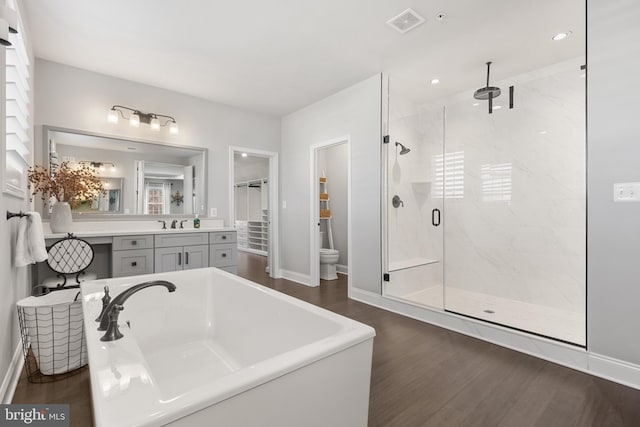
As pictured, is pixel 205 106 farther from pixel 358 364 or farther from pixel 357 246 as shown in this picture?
pixel 358 364

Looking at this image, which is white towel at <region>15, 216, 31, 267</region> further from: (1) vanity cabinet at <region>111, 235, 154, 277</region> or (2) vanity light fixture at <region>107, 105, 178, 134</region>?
(2) vanity light fixture at <region>107, 105, 178, 134</region>

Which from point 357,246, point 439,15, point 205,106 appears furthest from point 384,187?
point 205,106

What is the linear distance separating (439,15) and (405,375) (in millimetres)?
2756

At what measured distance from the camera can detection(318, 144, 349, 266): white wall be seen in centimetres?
527

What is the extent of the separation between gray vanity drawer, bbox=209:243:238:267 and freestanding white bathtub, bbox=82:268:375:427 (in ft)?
4.34

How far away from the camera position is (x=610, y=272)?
1938 millimetres

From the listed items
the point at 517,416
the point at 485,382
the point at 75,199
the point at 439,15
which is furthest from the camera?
the point at 75,199

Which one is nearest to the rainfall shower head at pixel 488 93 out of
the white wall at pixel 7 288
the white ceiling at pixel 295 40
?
the white ceiling at pixel 295 40

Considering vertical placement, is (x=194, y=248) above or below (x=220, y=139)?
below

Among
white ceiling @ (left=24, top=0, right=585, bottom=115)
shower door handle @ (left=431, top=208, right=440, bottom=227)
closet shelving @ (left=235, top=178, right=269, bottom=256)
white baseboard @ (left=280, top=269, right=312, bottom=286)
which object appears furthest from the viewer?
closet shelving @ (left=235, top=178, right=269, bottom=256)

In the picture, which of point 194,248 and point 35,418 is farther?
point 194,248

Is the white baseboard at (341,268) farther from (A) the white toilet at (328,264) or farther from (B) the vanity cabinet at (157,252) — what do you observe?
(B) the vanity cabinet at (157,252)

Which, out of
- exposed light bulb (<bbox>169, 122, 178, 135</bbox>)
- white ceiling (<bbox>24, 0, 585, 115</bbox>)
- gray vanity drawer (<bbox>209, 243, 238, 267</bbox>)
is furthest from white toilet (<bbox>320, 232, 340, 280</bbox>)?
exposed light bulb (<bbox>169, 122, 178, 135</bbox>)

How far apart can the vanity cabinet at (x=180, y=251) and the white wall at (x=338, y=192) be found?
2362 millimetres
